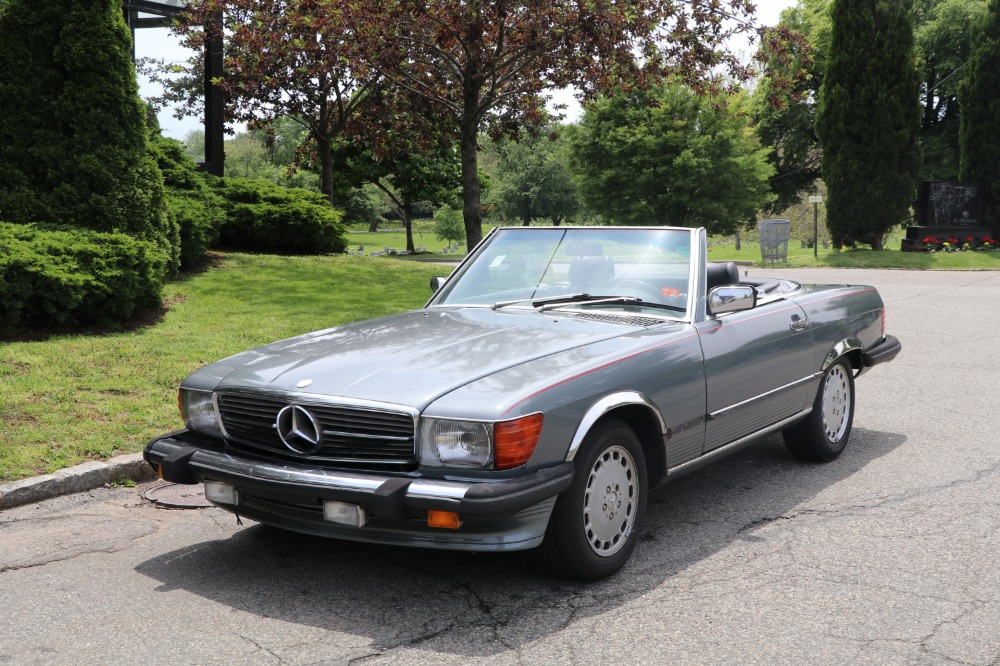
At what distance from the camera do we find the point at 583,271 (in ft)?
17.6

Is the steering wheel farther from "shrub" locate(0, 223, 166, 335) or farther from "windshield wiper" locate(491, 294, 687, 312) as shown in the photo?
"shrub" locate(0, 223, 166, 335)

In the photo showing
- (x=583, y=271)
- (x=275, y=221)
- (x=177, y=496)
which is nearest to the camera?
(x=583, y=271)

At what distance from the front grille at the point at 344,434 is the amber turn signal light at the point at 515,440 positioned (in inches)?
13.7

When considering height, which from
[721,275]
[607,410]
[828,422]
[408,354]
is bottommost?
[828,422]

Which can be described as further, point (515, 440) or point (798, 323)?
point (798, 323)

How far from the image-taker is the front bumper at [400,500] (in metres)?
3.57

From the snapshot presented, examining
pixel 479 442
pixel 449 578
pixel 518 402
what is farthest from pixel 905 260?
pixel 479 442

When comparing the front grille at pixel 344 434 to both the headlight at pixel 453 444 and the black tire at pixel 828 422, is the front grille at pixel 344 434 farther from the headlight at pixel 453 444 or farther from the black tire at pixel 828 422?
the black tire at pixel 828 422

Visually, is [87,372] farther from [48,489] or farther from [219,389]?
[219,389]

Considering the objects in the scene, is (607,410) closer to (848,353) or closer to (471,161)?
(848,353)

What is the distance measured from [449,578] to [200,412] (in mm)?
1367

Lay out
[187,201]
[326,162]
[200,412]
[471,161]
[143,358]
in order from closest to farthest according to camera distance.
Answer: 1. [200,412]
2. [143,358]
3. [471,161]
4. [187,201]
5. [326,162]

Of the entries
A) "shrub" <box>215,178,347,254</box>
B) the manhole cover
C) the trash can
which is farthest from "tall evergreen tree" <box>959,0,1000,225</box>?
the manhole cover

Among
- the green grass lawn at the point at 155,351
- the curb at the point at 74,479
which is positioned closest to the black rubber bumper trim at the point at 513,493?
the curb at the point at 74,479
